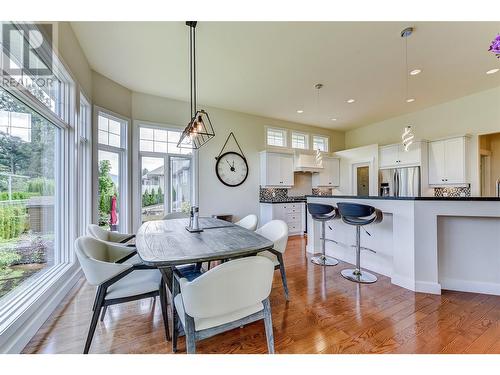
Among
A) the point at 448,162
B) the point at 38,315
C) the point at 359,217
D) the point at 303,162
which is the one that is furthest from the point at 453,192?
the point at 38,315

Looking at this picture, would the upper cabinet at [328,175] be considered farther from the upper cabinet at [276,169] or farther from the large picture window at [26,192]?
the large picture window at [26,192]

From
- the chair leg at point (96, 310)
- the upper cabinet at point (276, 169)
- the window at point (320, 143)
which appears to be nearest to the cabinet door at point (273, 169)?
the upper cabinet at point (276, 169)

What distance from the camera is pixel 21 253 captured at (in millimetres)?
1843

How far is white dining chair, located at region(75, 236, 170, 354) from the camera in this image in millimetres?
1413

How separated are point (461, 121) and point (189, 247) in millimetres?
5680

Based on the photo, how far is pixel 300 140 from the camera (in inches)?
236

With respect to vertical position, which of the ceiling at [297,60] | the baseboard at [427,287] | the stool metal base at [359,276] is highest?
the ceiling at [297,60]

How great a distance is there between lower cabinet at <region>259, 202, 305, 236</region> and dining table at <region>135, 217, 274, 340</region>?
2937 millimetres

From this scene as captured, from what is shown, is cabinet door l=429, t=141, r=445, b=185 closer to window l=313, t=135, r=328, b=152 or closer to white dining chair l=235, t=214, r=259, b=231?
window l=313, t=135, r=328, b=152

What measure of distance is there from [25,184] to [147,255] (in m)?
1.51

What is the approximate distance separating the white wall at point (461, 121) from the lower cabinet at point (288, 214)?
2.94m

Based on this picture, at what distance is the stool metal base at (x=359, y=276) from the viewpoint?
259cm

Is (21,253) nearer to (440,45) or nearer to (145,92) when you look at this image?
(145,92)
